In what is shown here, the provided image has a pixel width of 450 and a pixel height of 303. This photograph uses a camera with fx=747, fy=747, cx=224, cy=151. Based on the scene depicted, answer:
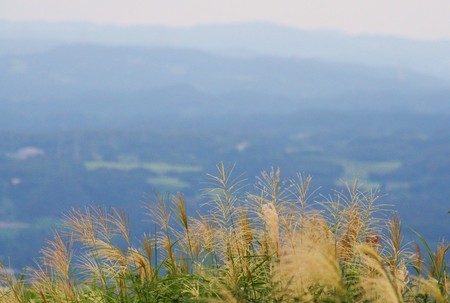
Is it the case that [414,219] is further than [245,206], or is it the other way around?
[414,219]

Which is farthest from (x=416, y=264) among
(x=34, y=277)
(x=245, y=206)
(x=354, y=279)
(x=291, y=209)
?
(x=34, y=277)

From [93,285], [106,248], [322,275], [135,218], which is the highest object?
[322,275]

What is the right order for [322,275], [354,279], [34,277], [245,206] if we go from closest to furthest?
[322,275]
[354,279]
[245,206]
[34,277]

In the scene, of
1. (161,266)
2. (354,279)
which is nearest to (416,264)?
(354,279)

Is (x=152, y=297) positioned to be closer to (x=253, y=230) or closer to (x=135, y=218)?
(x=253, y=230)

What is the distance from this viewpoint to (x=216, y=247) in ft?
14.2

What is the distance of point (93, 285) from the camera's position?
455cm

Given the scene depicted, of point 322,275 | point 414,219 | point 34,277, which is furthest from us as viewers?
point 414,219

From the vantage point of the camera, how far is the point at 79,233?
4473mm

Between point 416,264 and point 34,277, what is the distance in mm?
2316

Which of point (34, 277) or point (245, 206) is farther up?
point (245, 206)

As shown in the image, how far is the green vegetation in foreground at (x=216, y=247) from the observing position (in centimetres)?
397

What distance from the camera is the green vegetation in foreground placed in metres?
3.97

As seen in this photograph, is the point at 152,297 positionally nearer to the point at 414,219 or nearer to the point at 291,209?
the point at 291,209
